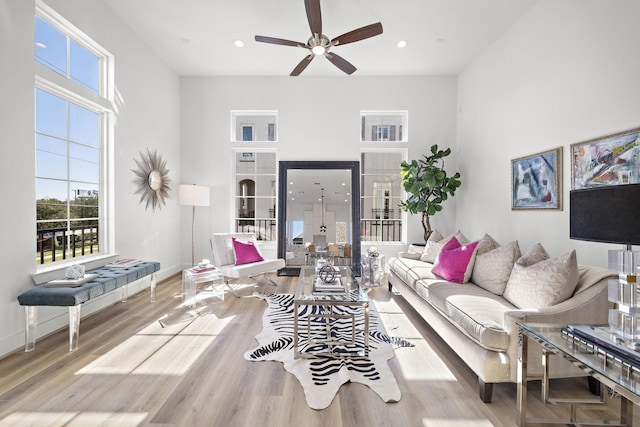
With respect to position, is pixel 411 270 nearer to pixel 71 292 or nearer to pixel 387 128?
pixel 387 128

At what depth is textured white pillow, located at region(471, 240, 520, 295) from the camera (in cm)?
276

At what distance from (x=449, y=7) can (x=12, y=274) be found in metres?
5.08

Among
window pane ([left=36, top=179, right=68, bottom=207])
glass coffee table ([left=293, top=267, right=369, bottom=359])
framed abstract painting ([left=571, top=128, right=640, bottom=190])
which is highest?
framed abstract painting ([left=571, top=128, right=640, bottom=190])

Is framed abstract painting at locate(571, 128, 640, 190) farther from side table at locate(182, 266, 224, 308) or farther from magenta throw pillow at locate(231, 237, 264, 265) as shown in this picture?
side table at locate(182, 266, 224, 308)

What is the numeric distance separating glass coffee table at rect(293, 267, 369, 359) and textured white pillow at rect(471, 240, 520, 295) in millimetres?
1203

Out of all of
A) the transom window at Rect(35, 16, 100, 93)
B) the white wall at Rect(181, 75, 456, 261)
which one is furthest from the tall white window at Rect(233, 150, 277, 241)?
the transom window at Rect(35, 16, 100, 93)

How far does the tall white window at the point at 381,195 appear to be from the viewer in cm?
558

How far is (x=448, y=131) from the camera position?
5430 millimetres

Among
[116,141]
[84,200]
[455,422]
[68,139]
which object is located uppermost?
[116,141]

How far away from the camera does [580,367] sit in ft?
4.33

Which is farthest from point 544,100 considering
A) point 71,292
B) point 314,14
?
point 71,292

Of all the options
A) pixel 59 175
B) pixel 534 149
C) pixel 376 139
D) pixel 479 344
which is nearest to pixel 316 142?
pixel 376 139

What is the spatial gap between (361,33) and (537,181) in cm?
250

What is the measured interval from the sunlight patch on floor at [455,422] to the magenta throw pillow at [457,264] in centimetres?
156
